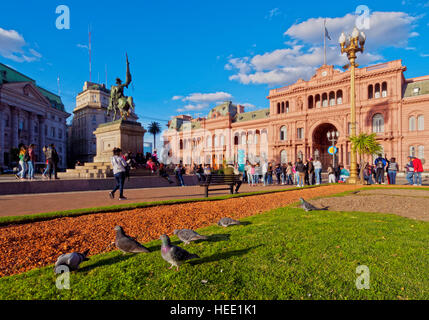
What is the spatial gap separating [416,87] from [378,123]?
7.38m

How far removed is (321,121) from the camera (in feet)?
142

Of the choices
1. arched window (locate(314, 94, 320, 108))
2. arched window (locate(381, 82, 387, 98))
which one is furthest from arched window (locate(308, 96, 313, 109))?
arched window (locate(381, 82, 387, 98))

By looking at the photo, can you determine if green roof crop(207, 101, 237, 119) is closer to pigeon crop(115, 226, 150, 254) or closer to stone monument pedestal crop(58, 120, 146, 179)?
stone monument pedestal crop(58, 120, 146, 179)

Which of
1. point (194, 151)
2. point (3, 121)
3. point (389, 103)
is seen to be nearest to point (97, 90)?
point (3, 121)

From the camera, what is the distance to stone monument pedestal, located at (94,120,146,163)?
1748cm

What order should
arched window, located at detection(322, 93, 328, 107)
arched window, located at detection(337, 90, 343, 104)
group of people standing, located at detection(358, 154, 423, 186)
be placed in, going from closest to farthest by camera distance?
group of people standing, located at detection(358, 154, 423, 186), arched window, located at detection(337, 90, 343, 104), arched window, located at detection(322, 93, 328, 107)

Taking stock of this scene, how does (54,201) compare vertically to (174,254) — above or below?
below

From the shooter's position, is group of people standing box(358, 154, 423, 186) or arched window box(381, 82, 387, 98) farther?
arched window box(381, 82, 387, 98)

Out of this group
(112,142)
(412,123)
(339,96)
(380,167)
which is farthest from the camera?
(339,96)

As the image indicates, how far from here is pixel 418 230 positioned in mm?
4414

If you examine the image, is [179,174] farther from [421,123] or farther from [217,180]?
[421,123]

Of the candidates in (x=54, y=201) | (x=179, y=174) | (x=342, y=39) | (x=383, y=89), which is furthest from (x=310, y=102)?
(x=54, y=201)

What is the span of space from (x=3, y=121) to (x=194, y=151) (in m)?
39.7

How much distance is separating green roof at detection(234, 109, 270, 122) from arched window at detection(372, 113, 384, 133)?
68.6 feet
